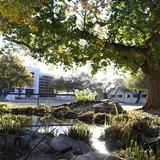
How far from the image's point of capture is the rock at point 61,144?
11.3 metres

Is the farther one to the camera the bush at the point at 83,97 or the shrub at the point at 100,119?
the bush at the point at 83,97

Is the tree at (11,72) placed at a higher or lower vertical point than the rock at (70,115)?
higher

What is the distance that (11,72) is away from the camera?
67.4m

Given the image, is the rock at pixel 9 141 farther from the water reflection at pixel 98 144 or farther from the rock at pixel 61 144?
the water reflection at pixel 98 144

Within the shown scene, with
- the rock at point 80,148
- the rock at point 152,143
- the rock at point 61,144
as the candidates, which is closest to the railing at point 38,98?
the rock at point 80,148

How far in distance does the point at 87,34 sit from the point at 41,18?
3637mm

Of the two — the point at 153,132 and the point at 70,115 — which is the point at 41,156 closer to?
the point at 153,132

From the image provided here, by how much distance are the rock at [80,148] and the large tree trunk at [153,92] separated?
802 inches

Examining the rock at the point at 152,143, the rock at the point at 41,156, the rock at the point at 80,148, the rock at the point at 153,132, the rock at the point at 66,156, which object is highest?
the rock at the point at 153,132

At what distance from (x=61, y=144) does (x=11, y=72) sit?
2244 inches

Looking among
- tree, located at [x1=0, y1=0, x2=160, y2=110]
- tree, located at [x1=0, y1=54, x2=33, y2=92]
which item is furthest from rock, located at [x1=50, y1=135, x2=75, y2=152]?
tree, located at [x1=0, y1=54, x2=33, y2=92]

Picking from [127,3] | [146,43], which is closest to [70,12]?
[127,3]

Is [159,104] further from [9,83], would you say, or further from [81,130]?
[9,83]

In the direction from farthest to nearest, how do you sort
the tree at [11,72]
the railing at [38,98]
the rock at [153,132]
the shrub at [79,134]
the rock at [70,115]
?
the tree at [11,72] < the railing at [38,98] < the rock at [70,115] < the rock at [153,132] < the shrub at [79,134]
